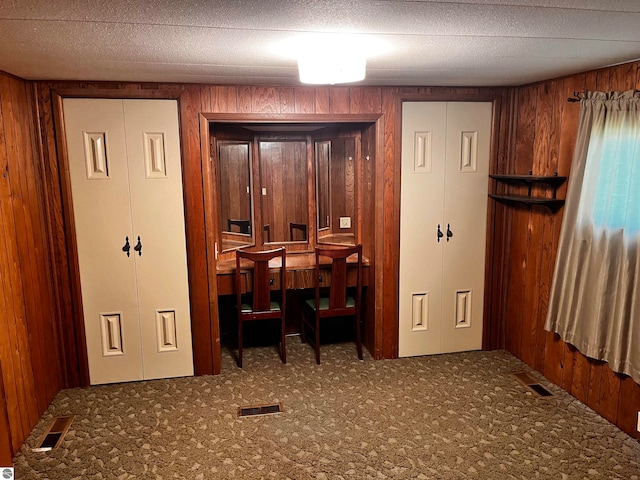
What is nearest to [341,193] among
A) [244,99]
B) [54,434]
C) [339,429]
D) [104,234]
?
[244,99]

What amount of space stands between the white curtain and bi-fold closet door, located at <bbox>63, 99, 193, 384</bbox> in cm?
279

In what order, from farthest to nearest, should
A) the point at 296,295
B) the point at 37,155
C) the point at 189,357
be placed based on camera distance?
the point at 296,295 → the point at 189,357 → the point at 37,155

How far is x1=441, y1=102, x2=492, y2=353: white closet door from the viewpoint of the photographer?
397cm

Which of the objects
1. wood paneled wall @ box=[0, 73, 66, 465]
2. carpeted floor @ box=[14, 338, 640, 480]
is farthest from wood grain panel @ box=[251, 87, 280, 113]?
carpeted floor @ box=[14, 338, 640, 480]

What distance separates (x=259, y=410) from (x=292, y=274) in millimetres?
1181

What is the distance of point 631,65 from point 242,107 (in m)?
2.53

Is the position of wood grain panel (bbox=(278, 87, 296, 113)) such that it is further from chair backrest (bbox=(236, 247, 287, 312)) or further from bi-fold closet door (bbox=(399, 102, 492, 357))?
chair backrest (bbox=(236, 247, 287, 312))

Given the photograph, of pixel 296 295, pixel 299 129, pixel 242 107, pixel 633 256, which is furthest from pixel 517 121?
pixel 296 295

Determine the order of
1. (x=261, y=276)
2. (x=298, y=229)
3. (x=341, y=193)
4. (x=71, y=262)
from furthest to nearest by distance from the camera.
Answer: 1. (x=298, y=229)
2. (x=341, y=193)
3. (x=261, y=276)
4. (x=71, y=262)

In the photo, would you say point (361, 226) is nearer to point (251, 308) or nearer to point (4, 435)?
point (251, 308)

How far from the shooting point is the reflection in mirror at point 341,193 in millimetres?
4418

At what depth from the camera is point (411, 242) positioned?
4.05 m

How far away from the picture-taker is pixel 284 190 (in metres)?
4.58

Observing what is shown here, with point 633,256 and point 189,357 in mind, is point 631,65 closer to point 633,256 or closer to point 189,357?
point 633,256
